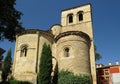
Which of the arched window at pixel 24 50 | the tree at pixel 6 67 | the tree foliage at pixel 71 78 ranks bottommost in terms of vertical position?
the tree foliage at pixel 71 78

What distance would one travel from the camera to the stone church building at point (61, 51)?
2428 cm

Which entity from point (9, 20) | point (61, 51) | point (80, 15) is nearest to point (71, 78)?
point (61, 51)

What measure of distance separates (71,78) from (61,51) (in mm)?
4700

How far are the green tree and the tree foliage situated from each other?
1.83 meters

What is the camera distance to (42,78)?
77.8 feet

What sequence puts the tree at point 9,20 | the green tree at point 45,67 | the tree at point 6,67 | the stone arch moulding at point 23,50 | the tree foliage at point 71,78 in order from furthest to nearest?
the tree at point 6,67
the stone arch moulding at point 23,50
the green tree at point 45,67
the tree foliage at point 71,78
the tree at point 9,20

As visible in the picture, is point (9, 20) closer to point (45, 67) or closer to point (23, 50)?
point (45, 67)

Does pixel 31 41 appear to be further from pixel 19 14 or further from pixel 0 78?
pixel 19 14

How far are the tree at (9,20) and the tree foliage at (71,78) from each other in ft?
36.2

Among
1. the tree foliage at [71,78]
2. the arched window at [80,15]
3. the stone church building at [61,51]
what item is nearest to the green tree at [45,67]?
the stone church building at [61,51]

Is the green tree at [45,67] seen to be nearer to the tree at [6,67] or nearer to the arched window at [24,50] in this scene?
the arched window at [24,50]

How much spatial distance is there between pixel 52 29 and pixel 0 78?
43.3 ft

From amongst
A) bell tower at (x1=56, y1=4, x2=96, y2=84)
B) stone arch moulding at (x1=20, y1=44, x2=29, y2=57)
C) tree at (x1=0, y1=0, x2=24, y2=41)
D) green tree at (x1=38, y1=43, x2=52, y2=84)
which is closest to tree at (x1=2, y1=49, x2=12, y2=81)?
stone arch moulding at (x1=20, y1=44, x2=29, y2=57)

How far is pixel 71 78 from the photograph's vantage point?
2272 centimetres
